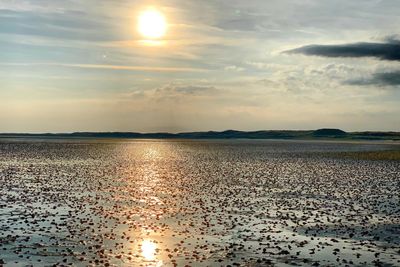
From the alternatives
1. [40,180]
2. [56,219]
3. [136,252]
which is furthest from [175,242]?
[40,180]

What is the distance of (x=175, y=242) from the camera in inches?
925

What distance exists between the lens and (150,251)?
2161 centimetres

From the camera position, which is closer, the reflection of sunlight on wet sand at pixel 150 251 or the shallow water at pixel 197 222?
the reflection of sunlight on wet sand at pixel 150 251

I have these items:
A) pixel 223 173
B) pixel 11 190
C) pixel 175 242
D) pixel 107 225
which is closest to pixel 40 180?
pixel 11 190

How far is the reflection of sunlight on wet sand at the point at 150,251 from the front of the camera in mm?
19891

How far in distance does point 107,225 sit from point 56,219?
3.69 m

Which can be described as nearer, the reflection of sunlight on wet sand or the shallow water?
the reflection of sunlight on wet sand

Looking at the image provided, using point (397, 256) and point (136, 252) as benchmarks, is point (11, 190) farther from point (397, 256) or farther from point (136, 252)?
point (397, 256)

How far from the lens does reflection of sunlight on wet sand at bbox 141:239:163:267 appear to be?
1989cm

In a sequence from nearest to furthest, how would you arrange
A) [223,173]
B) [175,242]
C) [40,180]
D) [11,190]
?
[175,242], [11,190], [40,180], [223,173]

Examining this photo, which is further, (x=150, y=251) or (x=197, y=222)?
(x=197, y=222)

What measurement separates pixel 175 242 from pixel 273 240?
482 centimetres

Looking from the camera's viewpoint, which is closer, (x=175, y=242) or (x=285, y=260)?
(x=285, y=260)

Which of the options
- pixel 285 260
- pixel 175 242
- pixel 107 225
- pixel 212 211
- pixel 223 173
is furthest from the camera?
pixel 223 173
